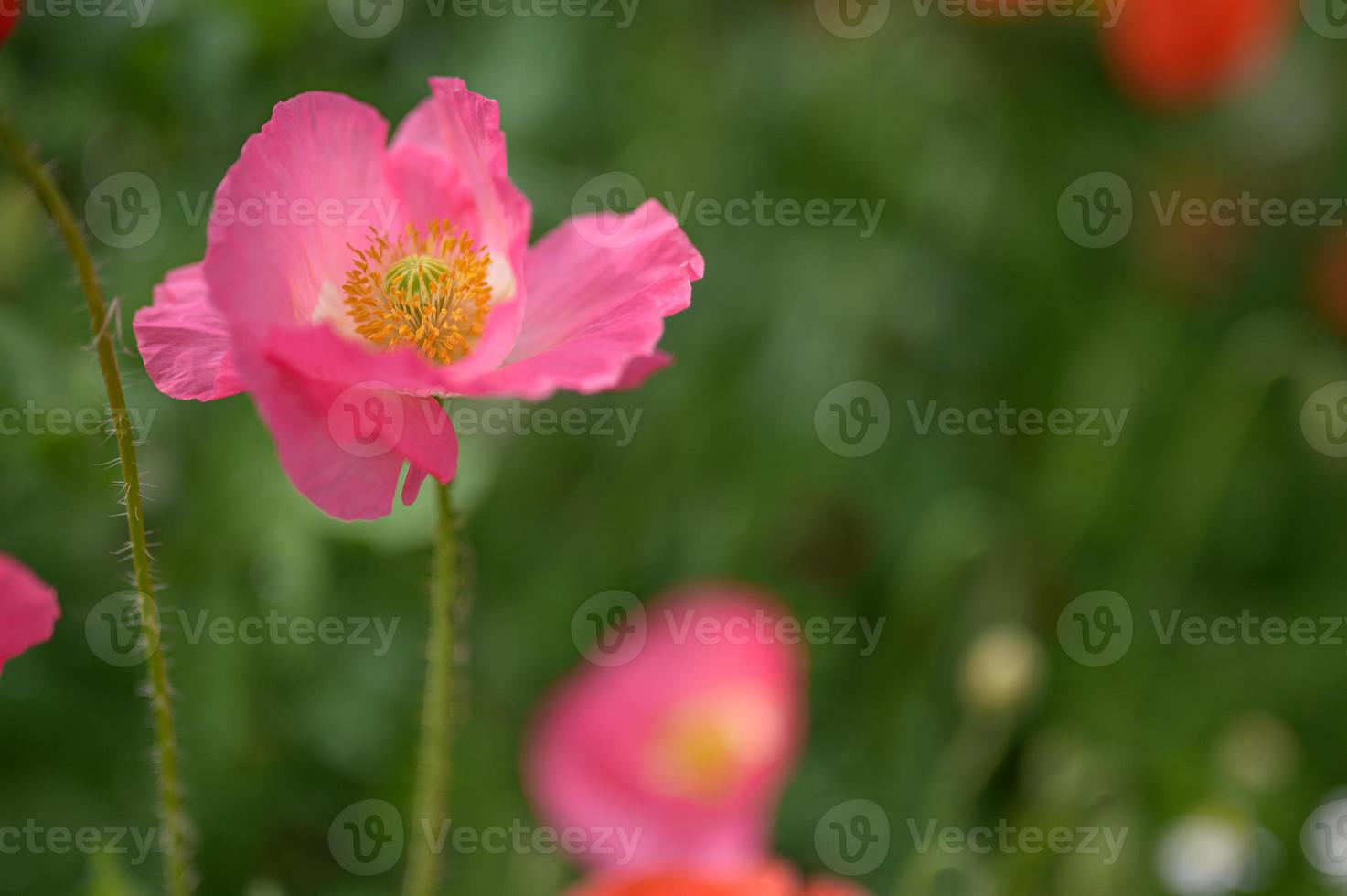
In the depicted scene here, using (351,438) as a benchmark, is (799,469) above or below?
below

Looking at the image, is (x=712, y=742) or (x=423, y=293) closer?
(x=423, y=293)

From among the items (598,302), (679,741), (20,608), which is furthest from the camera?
(679,741)

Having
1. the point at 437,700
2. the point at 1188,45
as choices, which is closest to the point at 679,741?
the point at 437,700

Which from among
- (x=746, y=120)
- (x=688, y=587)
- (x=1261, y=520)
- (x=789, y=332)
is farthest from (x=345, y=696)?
(x=1261, y=520)

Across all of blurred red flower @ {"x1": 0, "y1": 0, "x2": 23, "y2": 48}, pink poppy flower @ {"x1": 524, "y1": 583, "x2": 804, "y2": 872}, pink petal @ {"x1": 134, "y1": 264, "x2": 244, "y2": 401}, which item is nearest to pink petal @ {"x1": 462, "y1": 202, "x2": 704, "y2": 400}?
pink petal @ {"x1": 134, "y1": 264, "x2": 244, "y2": 401}

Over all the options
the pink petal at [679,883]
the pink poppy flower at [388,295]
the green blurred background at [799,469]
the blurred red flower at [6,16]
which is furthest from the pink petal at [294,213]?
the pink petal at [679,883]

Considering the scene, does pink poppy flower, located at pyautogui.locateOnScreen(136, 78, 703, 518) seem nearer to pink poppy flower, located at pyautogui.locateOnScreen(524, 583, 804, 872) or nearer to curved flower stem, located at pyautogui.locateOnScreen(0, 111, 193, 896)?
curved flower stem, located at pyautogui.locateOnScreen(0, 111, 193, 896)

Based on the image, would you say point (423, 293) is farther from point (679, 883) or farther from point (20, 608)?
point (679, 883)
